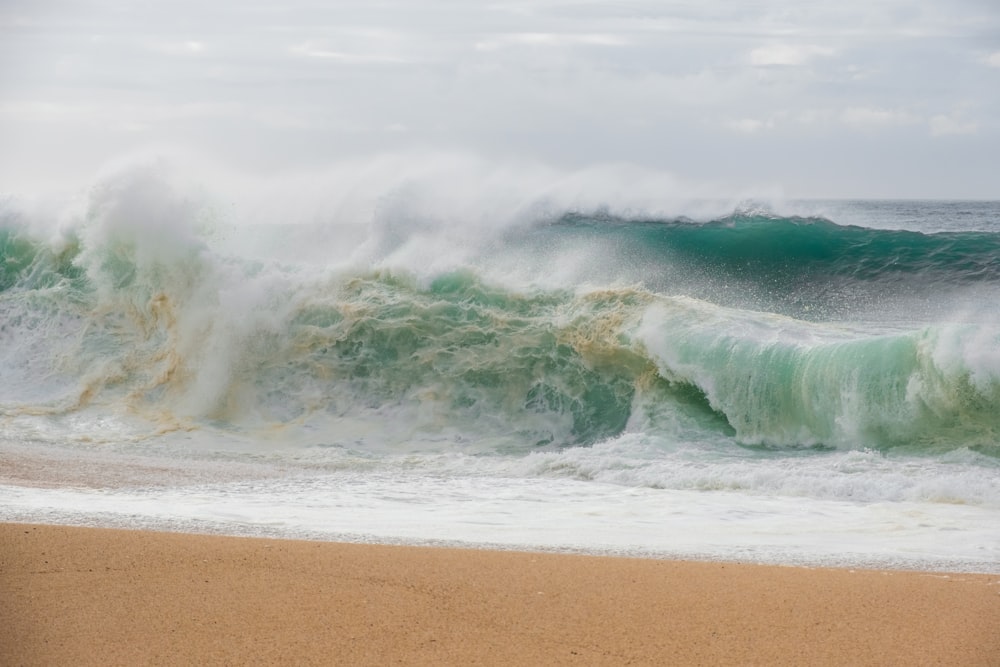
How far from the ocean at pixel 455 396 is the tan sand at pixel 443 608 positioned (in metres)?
0.70

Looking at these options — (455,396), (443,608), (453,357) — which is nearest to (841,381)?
(455,396)

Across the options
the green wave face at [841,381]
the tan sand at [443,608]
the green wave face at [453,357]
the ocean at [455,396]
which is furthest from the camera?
the green wave face at [453,357]

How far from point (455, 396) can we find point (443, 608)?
721 centimetres

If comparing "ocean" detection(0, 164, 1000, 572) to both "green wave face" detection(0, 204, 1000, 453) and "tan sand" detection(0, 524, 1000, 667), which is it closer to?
"green wave face" detection(0, 204, 1000, 453)

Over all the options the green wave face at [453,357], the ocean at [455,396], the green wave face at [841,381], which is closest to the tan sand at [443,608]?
the ocean at [455,396]

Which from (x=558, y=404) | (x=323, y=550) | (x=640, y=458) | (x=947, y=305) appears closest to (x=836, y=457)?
(x=640, y=458)

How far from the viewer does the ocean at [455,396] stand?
7016mm

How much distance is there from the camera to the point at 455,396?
462 inches

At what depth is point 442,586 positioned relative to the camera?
4.86 metres

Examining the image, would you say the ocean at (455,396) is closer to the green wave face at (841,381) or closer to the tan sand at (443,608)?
the green wave face at (841,381)

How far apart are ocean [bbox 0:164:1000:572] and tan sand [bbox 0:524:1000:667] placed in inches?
27.7

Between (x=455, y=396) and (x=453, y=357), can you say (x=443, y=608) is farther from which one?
(x=453, y=357)

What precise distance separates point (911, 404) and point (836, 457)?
1.09 meters

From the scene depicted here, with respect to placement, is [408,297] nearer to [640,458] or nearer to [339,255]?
[339,255]
